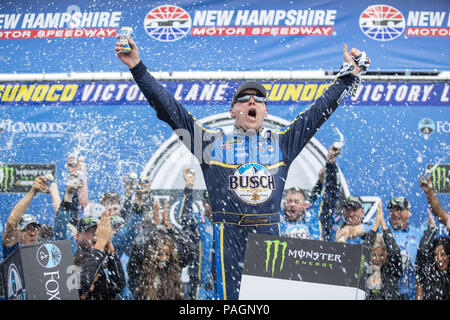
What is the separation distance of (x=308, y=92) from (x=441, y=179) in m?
1.70

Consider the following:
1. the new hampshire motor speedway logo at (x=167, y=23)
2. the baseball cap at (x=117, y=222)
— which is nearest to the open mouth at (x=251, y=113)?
the baseball cap at (x=117, y=222)

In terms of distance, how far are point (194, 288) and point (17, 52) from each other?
3.34 meters

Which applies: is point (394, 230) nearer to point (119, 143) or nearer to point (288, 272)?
point (119, 143)

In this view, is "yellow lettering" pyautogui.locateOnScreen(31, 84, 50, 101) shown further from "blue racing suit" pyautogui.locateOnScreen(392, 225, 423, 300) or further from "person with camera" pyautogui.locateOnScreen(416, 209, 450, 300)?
"person with camera" pyautogui.locateOnScreen(416, 209, 450, 300)

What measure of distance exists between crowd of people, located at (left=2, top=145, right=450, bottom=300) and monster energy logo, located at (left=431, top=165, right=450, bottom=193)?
0.30 meters

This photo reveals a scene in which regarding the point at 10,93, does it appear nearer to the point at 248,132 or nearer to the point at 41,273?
the point at 248,132

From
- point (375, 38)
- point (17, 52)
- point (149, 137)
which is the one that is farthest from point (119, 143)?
point (375, 38)

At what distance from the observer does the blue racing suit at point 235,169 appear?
9.12 ft

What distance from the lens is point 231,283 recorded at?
2736 millimetres

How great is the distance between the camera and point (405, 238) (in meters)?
5.05

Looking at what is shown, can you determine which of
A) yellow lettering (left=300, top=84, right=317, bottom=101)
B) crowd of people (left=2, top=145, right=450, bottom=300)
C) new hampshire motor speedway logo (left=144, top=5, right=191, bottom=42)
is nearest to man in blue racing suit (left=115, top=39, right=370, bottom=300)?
crowd of people (left=2, top=145, right=450, bottom=300)

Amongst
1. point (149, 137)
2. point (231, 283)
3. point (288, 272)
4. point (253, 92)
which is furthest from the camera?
point (149, 137)

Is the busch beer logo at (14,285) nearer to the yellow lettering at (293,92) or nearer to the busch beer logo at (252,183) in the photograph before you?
the busch beer logo at (252,183)

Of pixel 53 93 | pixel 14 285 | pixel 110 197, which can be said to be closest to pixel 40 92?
pixel 53 93
